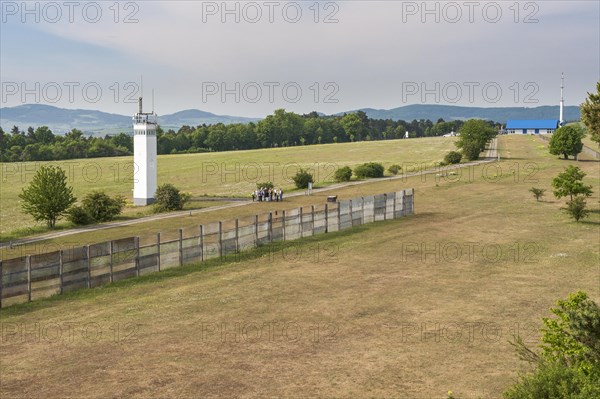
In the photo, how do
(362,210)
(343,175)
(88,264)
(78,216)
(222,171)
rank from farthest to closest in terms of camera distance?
(222,171)
(343,175)
(78,216)
(362,210)
(88,264)

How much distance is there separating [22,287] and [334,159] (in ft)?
335

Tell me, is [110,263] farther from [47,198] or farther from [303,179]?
[303,179]

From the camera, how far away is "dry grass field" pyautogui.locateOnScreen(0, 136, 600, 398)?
46.6ft

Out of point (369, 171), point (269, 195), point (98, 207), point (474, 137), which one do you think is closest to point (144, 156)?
point (98, 207)

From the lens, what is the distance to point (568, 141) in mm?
88750

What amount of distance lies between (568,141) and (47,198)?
7652 cm

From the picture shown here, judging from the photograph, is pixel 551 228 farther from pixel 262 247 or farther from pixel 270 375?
pixel 270 375

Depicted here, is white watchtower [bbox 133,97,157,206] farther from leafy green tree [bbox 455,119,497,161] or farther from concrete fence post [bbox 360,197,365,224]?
leafy green tree [bbox 455,119,497,161]

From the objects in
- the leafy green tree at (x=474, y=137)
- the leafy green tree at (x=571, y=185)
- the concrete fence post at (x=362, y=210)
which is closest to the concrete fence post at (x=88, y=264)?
the concrete fence post at (x=362, y=210)

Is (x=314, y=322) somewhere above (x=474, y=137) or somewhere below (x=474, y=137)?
below

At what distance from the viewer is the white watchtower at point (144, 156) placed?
6119 cm

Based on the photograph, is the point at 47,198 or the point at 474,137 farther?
the point at 474,137

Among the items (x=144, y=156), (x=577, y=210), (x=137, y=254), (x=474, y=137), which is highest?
(x=474, y=137)

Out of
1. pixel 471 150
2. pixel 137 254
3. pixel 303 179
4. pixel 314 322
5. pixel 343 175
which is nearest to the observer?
pixel 314 322
